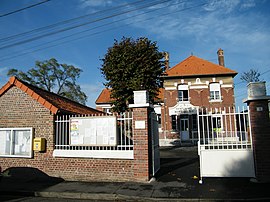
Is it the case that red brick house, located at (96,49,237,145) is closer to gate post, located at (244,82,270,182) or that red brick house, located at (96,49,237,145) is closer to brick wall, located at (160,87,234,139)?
brick wall, located at (160,87,234,139)

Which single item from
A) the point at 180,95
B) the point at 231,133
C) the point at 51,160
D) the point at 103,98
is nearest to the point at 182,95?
the point at 180,95

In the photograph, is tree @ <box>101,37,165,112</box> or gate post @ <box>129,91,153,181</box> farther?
tree @ <box>101,37,165,112</box>

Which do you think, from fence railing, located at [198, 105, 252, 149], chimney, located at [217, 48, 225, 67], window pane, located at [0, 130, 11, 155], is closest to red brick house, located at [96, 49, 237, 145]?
chimney, located at [217, 48, 225, 67]

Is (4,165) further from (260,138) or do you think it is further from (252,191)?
(260,138)

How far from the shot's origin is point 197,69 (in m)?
25.7

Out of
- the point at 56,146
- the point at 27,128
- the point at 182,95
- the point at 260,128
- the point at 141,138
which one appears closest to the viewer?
the point at 260,128

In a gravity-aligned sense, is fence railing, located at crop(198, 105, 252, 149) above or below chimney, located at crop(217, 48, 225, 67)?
below

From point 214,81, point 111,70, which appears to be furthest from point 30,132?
point 214,81

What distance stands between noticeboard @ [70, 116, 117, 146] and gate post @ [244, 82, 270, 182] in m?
4.57

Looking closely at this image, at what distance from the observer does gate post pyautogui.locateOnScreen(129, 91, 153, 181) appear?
732 cm

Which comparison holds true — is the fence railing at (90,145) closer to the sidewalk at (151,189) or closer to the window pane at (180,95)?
the sidewalk at (151,189)

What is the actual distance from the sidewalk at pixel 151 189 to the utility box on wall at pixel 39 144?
3.70 ft

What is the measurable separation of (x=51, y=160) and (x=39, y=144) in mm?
751

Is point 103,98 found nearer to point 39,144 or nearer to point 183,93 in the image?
point 183,93
